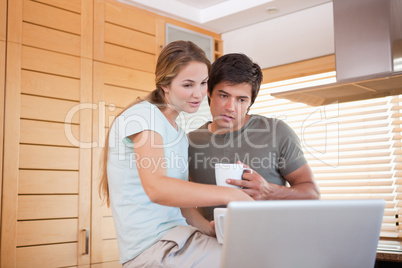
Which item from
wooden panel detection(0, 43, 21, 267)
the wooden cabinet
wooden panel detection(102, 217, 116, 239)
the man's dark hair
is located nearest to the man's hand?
the man's dark hair

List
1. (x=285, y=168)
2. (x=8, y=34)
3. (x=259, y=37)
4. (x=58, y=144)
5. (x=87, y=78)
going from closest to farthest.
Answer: (x=285, y=168) → (x=8, y=34) → (x=58, y=144) → (x=87, y=78) → (x=259, y=37)

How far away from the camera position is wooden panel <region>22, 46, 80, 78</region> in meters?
2.60

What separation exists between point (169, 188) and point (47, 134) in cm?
186

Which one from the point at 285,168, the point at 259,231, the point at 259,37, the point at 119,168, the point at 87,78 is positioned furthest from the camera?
the point at 259,37

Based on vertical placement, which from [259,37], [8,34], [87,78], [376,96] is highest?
[259,37]

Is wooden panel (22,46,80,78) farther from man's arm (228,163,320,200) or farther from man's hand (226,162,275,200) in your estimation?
man's hand (226,162,275,200)

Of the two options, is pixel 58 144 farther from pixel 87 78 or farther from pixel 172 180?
pixel 172 180

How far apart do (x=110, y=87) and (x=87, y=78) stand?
0.62 ft

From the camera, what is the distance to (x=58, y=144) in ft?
8.84

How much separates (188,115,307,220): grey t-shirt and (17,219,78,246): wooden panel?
1242mm

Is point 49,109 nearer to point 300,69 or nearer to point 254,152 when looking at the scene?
point 254,152

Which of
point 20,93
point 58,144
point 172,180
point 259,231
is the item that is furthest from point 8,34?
point 259,231

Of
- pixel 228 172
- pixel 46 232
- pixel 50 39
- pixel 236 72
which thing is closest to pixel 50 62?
pixel 50 39

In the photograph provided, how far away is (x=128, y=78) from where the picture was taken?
3.14 meters
